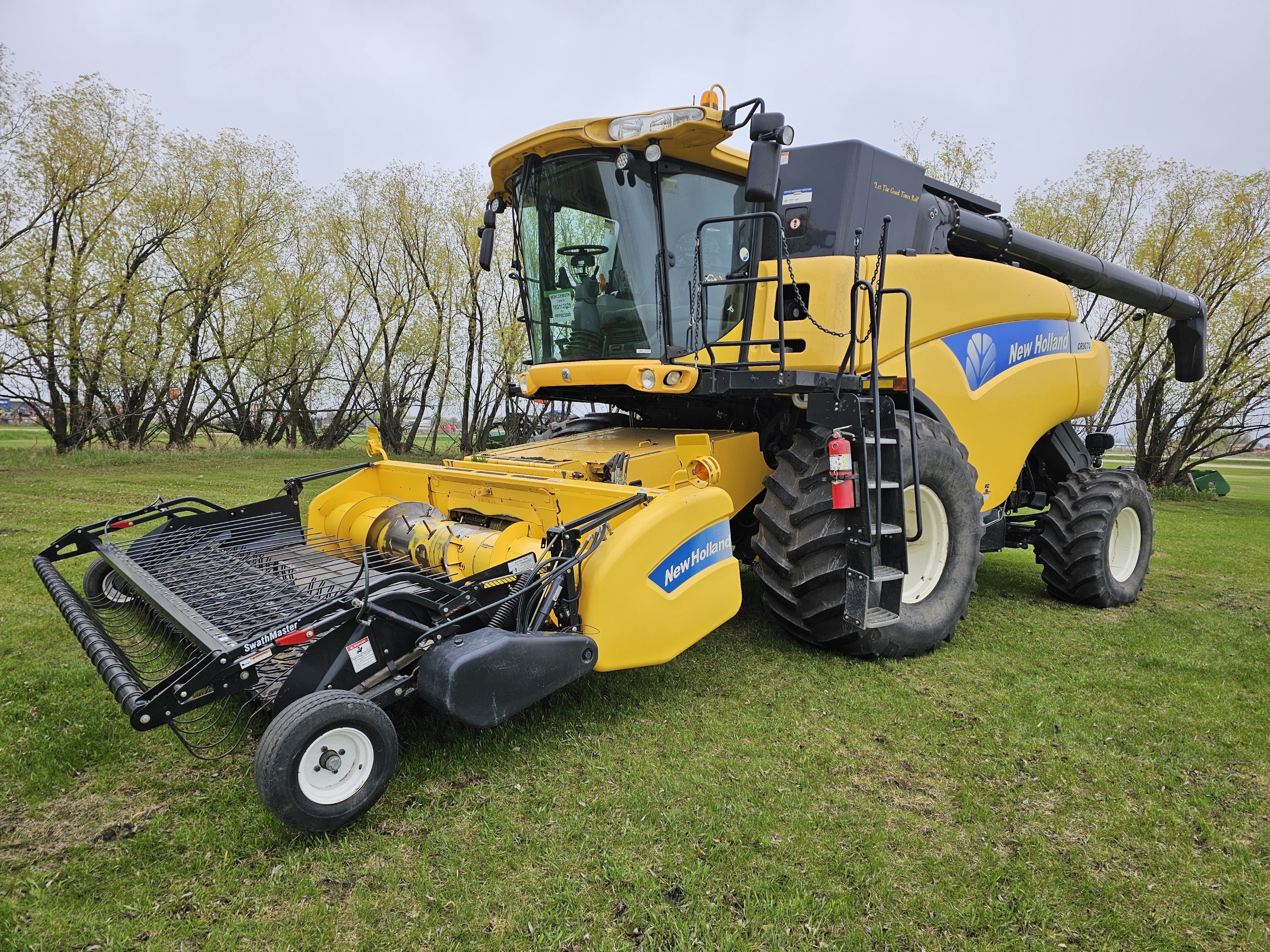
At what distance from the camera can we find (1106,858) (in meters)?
2.38

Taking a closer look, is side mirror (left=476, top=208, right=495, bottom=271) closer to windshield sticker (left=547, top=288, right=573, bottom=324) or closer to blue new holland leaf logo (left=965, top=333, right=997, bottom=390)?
windshield sticker (left=547, top=288, right=573, bottom=324)

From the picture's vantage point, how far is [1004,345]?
5246 millimetres

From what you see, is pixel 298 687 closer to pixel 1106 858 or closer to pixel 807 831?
pixel 807 831

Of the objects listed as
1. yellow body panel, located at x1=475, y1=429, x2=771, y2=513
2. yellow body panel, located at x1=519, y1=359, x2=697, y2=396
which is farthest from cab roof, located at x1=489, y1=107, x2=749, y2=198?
yellow body panel, located at x1=475, y1=429, x2=771, y2=513

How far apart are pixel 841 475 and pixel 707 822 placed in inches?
74.0

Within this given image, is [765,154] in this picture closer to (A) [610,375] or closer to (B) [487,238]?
(A) [610,375]

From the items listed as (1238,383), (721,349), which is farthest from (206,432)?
(1238,383)

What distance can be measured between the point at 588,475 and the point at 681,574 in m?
1.05

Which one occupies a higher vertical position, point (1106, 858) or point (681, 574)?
point (681, 574)

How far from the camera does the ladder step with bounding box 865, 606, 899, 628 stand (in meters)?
3.76

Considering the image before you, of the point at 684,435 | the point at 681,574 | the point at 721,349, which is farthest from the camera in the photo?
the point at 721,349

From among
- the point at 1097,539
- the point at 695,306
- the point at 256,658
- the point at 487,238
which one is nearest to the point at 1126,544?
the point at 1097,539

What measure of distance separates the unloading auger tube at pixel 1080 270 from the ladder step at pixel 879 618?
122 inches

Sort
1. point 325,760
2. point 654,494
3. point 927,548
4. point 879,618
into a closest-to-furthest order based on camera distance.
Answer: point 325,760
point 654,494
point 879,618
point 927,548
